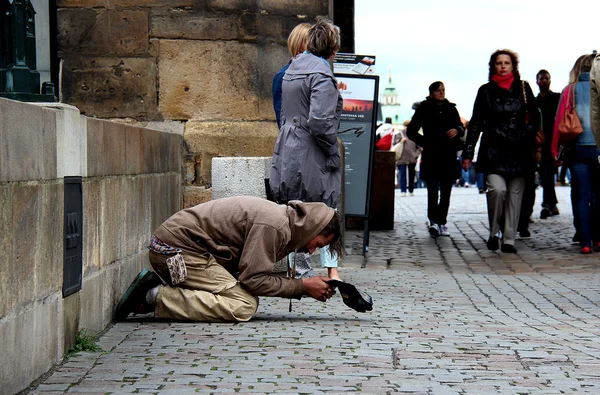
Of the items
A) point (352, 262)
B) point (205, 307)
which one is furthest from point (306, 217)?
point (352, 262)

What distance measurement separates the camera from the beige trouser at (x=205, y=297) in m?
6.57

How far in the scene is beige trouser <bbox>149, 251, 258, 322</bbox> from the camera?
21.6 feet

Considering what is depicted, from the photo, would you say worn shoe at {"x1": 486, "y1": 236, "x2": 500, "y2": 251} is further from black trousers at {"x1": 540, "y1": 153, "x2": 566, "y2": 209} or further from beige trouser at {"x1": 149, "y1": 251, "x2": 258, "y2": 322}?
beige trouser at {"x1": 149, "y1": 251, "x2": 258, "y2": 322}

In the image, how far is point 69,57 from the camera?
10.2 m

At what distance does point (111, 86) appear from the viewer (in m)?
10.2

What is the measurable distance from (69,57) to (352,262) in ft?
10.2

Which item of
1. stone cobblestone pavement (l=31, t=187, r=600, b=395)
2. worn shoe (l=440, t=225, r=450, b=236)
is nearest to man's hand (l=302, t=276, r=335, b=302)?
stone cobblestone pavement (l=31, t=187, r=600, b=395)

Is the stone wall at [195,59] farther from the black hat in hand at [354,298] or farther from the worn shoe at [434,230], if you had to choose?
the worn shoe at [434,230]

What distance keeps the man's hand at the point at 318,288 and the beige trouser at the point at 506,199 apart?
17.9 ft

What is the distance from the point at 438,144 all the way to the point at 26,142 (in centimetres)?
964

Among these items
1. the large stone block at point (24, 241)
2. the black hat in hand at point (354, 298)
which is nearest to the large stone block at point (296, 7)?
the black hat in hand at point (354, 298)

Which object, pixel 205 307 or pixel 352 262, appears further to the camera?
pixel 352 262

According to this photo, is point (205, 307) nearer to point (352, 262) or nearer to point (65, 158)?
point (65, 158)

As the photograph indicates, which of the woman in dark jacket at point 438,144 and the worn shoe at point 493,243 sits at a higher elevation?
the woman in dark jacket at point 438,144
